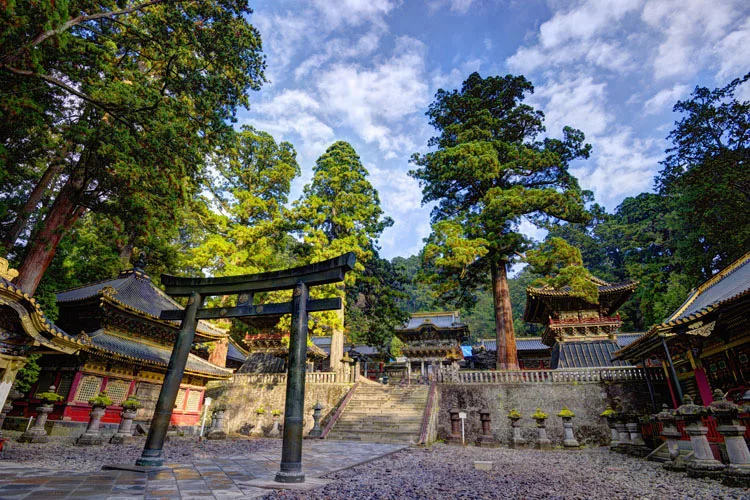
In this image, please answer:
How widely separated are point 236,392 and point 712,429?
1846 centimetres

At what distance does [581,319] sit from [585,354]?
7.49 feet

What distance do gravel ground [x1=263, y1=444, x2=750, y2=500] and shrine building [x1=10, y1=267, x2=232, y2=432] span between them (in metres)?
8.92

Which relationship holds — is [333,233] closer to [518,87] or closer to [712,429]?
[518,87]

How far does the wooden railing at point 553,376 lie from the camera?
1387cm

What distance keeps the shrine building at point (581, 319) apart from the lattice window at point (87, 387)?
19.2 metres

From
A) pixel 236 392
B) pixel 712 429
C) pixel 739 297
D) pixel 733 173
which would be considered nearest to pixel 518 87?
pixel 733 173

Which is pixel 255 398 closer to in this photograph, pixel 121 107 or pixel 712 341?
pixel 121 107

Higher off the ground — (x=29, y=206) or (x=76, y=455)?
(x=29, y=206)

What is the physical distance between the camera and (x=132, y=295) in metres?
14.1

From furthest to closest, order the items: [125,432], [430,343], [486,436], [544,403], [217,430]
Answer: [430,343]
[544,403]
[217,430]
[486,436]
[125,432]

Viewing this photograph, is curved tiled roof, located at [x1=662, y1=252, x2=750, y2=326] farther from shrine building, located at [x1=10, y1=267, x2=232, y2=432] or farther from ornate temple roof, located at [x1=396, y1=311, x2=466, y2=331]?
ornate temple roof, located at [x1=396, y1=311, x2=466, y2=331]

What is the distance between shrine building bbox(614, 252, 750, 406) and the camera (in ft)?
26.5

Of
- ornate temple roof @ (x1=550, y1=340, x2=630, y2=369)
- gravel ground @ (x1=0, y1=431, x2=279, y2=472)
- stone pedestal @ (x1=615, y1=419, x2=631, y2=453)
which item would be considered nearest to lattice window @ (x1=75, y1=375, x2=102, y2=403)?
gravel ground @ (x1=0, y1=431, x2=279, y2=472)

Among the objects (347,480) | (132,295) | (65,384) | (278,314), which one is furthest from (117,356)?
(347,480)
